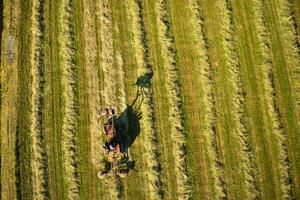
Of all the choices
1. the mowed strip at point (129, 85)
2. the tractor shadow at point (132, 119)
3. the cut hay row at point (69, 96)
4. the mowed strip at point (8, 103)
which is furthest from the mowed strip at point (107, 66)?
the mowed strip at point (8, 103)

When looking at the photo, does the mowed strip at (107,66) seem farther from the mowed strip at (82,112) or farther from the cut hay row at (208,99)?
the cut hay row at (208,99)

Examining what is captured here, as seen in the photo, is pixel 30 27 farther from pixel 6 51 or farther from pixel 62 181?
pixel 62 181

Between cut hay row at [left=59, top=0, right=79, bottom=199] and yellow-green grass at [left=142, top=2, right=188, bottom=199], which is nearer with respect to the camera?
cut hay row at [left=59, top=0, right=79, bottom=199]

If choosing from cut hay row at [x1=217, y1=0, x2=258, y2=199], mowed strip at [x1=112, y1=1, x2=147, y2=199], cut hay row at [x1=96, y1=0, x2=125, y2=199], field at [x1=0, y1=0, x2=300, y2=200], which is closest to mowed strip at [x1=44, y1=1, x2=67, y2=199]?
field at [x1=0, y1=0, x2=300, y2=200]

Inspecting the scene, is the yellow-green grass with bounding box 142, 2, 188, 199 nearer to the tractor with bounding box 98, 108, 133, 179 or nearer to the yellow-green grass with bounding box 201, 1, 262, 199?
the tractor with bounding box 98, 108, 133, 179

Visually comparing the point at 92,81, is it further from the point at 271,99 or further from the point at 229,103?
the point at 271,99

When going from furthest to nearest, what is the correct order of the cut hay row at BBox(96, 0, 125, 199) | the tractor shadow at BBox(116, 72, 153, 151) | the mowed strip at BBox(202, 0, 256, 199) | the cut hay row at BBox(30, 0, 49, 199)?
the tractor shadow at BBox(116, 72, 153, 151) < the mowed strip at BBox(202, 0, 256, 199) < the cut hay row at BBox(96, 0, 125, 199) < the cut hay row at BBox(30, 0, 49, 199)
